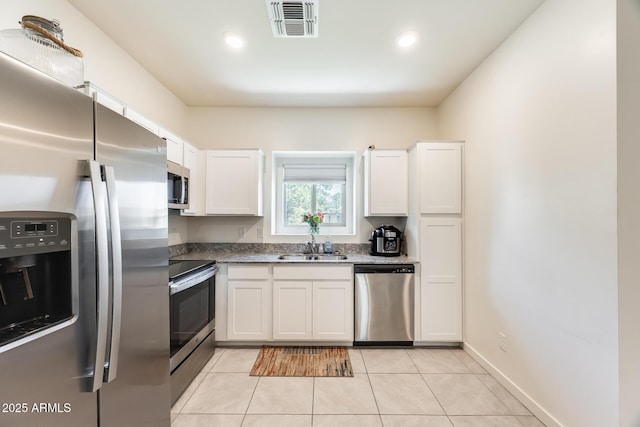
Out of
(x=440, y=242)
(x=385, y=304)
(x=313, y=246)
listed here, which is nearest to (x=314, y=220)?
(x=313, y=246)

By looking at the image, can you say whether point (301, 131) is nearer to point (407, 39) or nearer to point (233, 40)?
point (233, 40)

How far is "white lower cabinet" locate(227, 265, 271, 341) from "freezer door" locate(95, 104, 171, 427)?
143 cm

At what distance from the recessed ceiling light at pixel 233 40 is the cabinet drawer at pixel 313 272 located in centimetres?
200

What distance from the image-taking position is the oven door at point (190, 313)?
6.64ft

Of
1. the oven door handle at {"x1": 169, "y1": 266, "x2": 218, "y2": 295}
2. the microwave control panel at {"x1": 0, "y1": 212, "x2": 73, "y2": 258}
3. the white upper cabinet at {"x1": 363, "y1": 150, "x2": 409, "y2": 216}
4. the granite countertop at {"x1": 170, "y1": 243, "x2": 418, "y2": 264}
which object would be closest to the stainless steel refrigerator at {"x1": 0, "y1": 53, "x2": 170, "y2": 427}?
the microwave control panel at {"x1": 0, "y1": 212, "x2": 73, "y2": 258}

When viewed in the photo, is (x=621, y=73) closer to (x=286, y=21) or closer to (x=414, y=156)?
(x=414, y=156)

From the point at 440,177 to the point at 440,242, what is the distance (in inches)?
25.8

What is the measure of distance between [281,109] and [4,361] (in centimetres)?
325

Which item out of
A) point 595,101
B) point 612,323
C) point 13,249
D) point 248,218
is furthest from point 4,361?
point 248,218

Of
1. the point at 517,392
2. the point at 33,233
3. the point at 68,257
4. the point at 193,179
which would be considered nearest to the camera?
the point at 33,233

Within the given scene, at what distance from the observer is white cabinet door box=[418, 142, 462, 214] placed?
2826mm

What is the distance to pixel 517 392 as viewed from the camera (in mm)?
2049

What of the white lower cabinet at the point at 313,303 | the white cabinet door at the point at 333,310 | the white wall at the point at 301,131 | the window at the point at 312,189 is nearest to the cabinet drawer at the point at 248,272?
the white lower cabinet at the point at 313,303

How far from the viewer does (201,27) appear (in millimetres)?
2059
